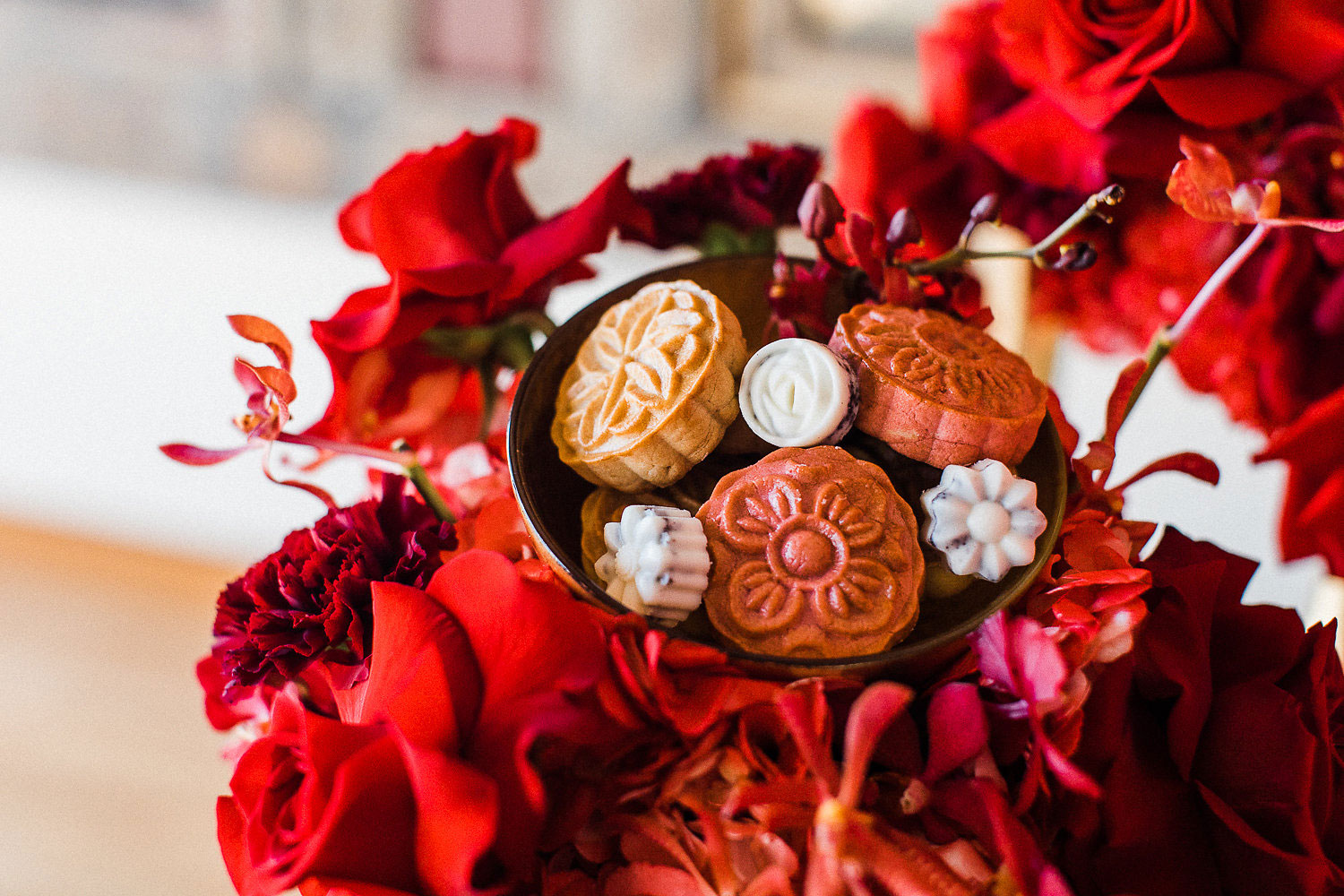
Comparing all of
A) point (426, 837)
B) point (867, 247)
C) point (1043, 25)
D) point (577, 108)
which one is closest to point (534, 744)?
point (426, 837)

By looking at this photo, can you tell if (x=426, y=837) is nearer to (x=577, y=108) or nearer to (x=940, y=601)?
(x=940, y=601)

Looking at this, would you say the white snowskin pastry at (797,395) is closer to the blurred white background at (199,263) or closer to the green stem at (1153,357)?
the green stem at (1153,357)

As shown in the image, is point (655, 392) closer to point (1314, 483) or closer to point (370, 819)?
point (370, 819)

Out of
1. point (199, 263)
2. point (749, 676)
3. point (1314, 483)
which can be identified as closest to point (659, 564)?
point (749, 676)

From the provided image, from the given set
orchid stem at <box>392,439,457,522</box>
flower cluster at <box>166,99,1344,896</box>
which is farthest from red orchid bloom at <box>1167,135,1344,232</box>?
orchid stem at <box>392,439,457,522</box>

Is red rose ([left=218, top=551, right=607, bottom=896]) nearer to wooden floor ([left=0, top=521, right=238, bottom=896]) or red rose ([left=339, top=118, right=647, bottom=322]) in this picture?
red rose ([left=339, top=118, right=647, bottom=322])

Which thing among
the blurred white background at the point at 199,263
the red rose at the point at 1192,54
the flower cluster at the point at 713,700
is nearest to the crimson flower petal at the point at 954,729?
the flower cluster at the point at 713,700
